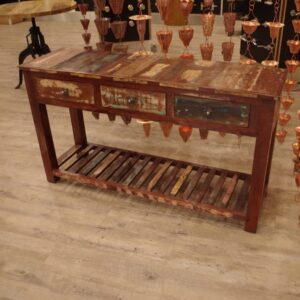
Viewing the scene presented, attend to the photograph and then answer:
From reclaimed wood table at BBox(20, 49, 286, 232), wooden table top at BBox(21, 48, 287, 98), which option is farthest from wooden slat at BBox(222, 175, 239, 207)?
wooden table top at BBox(21, 48, 287, 98)

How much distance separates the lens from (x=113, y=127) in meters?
2.80

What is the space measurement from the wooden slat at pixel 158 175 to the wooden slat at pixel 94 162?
14.0 inches

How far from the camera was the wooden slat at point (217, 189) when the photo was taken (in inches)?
73.0

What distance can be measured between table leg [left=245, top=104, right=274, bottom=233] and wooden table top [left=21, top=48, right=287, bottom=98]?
0.30 feet

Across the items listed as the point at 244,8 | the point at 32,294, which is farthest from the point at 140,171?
the point at 244,8

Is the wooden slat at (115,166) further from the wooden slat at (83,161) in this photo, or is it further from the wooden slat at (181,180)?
the wooden slat at (181,180)

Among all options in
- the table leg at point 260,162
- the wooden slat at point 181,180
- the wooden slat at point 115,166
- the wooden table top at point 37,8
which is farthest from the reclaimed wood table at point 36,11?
the table leg at point 260,162

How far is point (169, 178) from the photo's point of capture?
6.65ft

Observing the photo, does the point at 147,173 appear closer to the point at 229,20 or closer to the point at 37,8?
the point at 229,20

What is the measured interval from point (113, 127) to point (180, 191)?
1.00m

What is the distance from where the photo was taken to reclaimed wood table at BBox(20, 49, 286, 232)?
1482 millimetres

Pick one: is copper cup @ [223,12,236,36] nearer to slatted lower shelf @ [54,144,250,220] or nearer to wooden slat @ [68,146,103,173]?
slatted lower shelf @ [54,144,250,220]

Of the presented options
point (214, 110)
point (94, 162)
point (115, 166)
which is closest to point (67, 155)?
point (94, 162)

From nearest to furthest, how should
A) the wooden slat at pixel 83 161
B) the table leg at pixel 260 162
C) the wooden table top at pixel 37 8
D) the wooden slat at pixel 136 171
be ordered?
the table leg at pixel 260 162
the wooden slat at pixel 136 171
the wooden slat at pixel 83 161
the wooden table top at pixel 37 8
